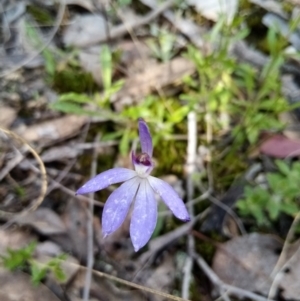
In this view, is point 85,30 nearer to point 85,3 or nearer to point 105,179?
point 85,3

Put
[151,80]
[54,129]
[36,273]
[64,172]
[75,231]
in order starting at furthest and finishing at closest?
[151,80], [54,129], [64,172], [75,231], [36,273]

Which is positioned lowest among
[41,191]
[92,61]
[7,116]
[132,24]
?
[41,191]

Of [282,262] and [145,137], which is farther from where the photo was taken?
[282,262]

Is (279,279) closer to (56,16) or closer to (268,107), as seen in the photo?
(268,107)

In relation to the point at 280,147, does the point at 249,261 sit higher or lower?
lower

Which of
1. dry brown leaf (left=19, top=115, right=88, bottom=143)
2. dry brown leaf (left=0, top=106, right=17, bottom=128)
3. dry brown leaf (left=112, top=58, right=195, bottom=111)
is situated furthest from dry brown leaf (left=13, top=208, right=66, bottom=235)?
dry brown leaf (left=112, top=58, right=195, bottom=111)

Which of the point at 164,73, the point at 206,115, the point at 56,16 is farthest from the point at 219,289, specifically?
the point at 56,16

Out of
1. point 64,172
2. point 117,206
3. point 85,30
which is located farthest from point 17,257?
point 85,30

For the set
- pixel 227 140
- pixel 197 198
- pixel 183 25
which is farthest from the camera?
pixel 183 25
